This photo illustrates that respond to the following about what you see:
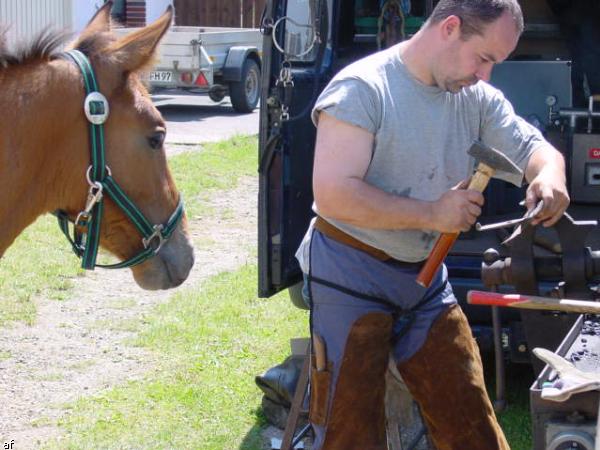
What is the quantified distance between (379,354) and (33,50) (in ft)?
4.59

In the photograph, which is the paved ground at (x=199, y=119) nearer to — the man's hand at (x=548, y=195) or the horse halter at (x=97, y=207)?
the horse halter at (x=97, y=207)

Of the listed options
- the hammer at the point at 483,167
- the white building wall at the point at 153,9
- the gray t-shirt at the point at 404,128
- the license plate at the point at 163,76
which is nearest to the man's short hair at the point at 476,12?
the gray t-shirt at the point at 404,128

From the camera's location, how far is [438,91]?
2.90 meters

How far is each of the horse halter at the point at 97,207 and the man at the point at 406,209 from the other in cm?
48

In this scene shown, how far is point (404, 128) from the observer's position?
2.84 metres

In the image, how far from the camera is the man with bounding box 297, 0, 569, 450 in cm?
272

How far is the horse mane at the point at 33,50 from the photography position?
289 centimetres

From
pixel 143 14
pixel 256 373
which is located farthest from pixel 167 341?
pixel 143 14

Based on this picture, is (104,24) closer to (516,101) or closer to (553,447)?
(553,447)

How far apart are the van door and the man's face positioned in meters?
1.54

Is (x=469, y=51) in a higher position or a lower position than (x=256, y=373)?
higher

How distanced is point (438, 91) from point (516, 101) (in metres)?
3.27

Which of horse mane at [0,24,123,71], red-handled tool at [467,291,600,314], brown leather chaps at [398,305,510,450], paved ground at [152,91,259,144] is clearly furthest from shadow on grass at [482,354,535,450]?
paved ground at [152,91,259,144]

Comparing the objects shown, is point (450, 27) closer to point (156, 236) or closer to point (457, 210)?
point (457, 210)
